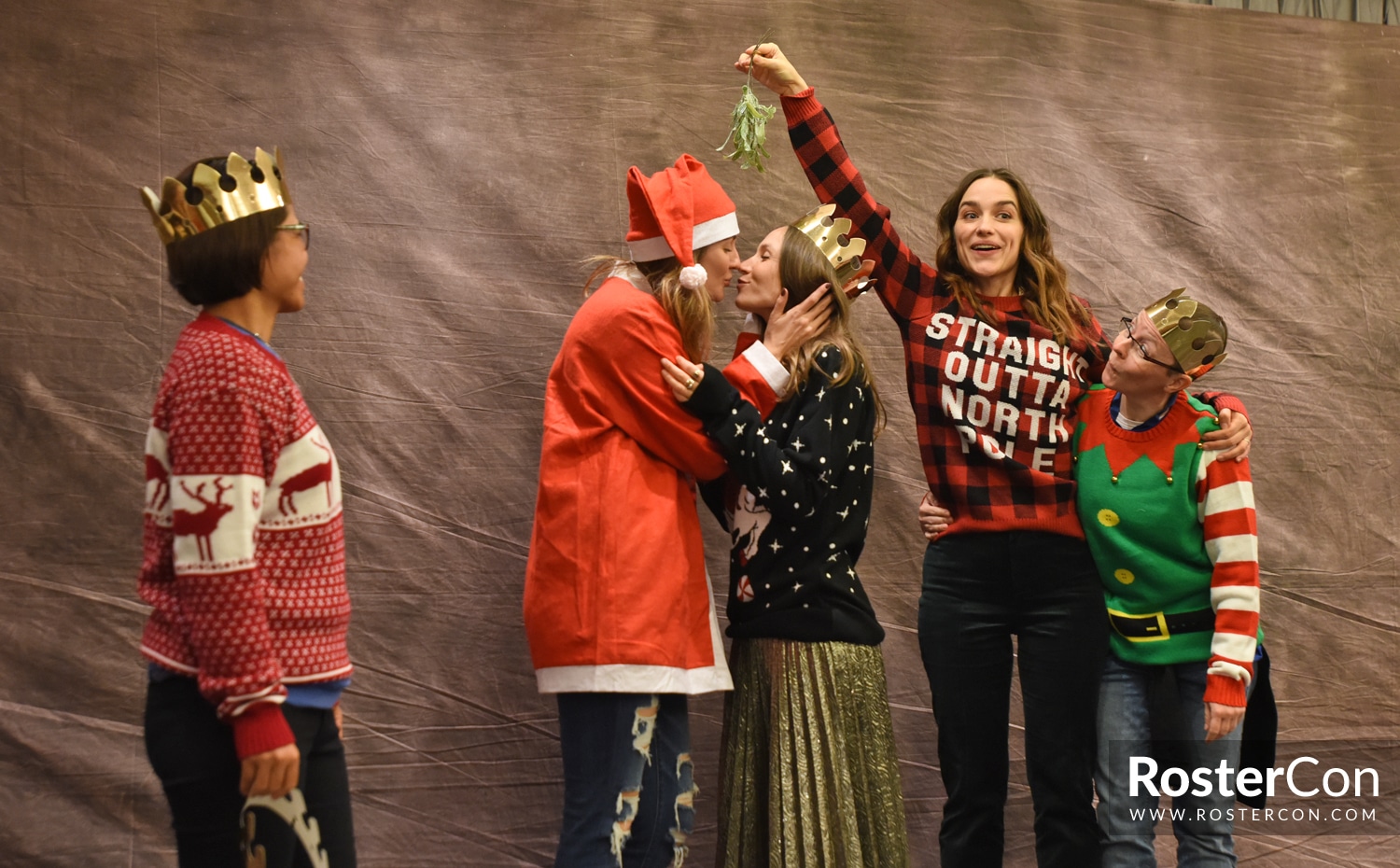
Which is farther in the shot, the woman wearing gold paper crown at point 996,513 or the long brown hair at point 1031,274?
the long brown hair at point 1031,274

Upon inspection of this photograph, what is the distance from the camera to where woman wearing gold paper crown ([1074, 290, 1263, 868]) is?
2.33 m

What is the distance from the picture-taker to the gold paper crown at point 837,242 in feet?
8.29

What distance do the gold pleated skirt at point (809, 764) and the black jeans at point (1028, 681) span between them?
0.58 ft

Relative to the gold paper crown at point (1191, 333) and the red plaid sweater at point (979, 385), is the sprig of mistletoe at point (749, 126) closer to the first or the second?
the red plaid sweater at point (979, 385)

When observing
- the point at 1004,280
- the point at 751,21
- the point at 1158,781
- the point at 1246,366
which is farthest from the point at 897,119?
the point at 1158,781

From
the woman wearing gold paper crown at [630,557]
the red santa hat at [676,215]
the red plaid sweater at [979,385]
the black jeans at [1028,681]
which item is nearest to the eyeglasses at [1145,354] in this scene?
the red plaid sweater at [979,385]

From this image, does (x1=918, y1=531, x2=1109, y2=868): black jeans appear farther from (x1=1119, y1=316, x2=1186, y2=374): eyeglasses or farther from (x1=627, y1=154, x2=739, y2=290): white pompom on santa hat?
(x1=627, y1=154, x2=739, y2=290): white pompom on santa hat

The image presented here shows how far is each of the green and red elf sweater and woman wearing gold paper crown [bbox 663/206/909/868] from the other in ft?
1.58

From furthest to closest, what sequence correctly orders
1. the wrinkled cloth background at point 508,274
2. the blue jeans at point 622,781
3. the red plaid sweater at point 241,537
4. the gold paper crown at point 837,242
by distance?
1. the wrinkled cloth background at point 508,274
2. the gold paper crown at point 837,242
3. the blue jeans at point 622,781
4. the red plaid sweater at point 241,537

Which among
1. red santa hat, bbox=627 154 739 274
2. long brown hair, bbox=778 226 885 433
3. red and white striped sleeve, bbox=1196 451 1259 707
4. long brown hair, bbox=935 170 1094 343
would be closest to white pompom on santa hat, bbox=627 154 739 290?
red santa hat, bbox=627 154 739 274

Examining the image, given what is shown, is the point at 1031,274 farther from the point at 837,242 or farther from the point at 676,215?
the point at 676,215

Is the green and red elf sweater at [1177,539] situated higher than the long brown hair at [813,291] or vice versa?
the long brown hair at [813,291]

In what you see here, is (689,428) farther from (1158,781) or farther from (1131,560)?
(1158,781)

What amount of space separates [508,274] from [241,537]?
1546mm
